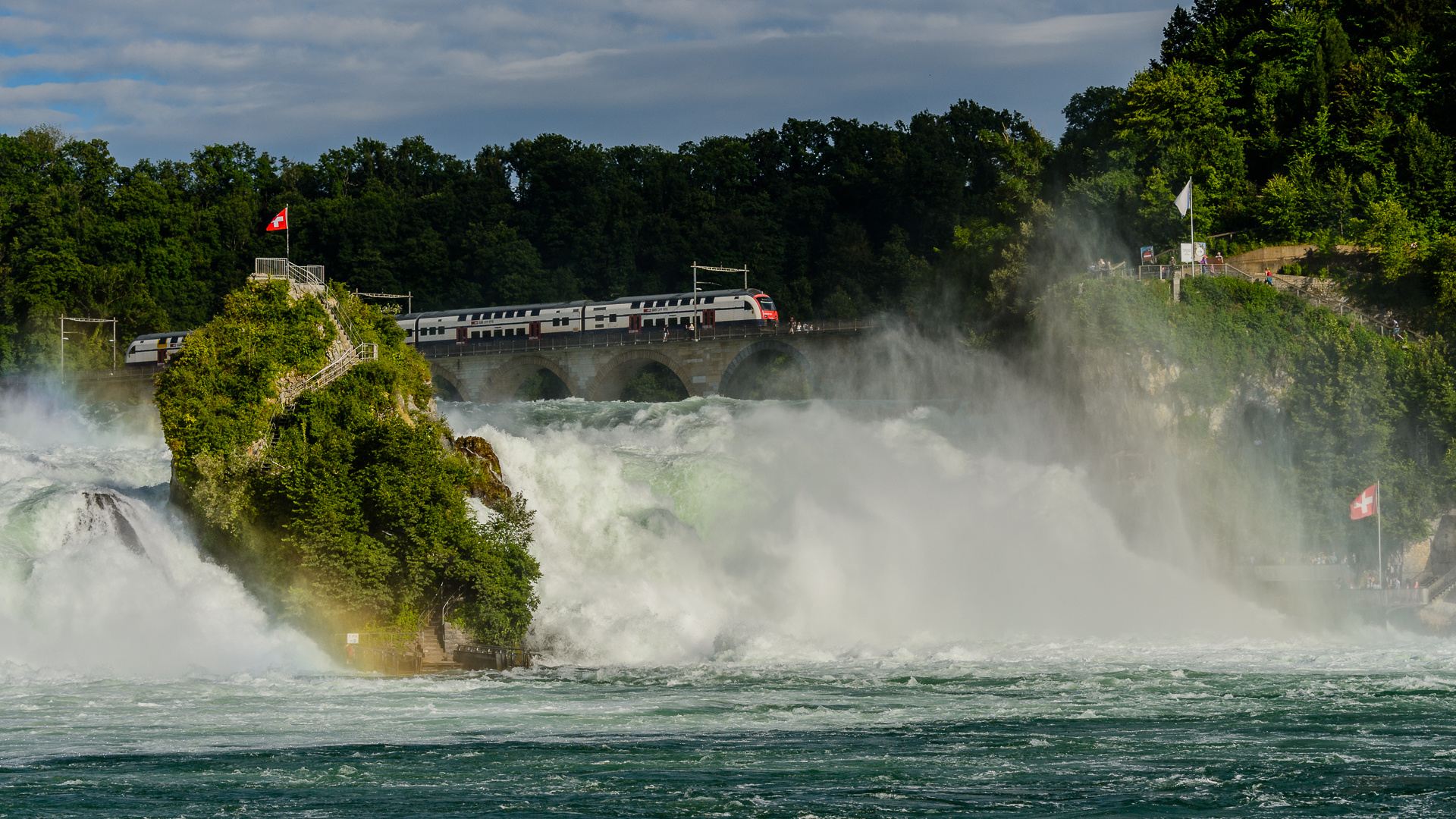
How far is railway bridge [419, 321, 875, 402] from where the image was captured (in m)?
76.8

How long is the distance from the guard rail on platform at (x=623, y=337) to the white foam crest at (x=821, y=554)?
2701 centimetres

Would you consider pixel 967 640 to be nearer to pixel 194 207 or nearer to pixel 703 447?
pixel 703 447

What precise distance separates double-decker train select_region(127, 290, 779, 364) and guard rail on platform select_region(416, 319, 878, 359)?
62 cm

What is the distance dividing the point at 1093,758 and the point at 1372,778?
4.10 m

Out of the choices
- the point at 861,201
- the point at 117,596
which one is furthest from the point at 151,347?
the point at 117,596

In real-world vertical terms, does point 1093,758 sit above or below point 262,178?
below

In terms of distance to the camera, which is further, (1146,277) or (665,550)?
(1146,277)

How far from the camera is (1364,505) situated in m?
47.5

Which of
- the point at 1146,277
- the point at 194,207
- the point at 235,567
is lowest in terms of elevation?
the point at 235,567

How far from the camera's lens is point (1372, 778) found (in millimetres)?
22250

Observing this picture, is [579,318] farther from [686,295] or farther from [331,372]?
[331,372]

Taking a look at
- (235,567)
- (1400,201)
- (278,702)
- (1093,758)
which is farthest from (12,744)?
(1400,201)

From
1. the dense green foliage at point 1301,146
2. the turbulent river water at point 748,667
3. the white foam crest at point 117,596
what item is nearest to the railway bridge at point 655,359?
the dense green foliage at point 1301,146

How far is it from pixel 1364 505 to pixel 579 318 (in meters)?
52.7
